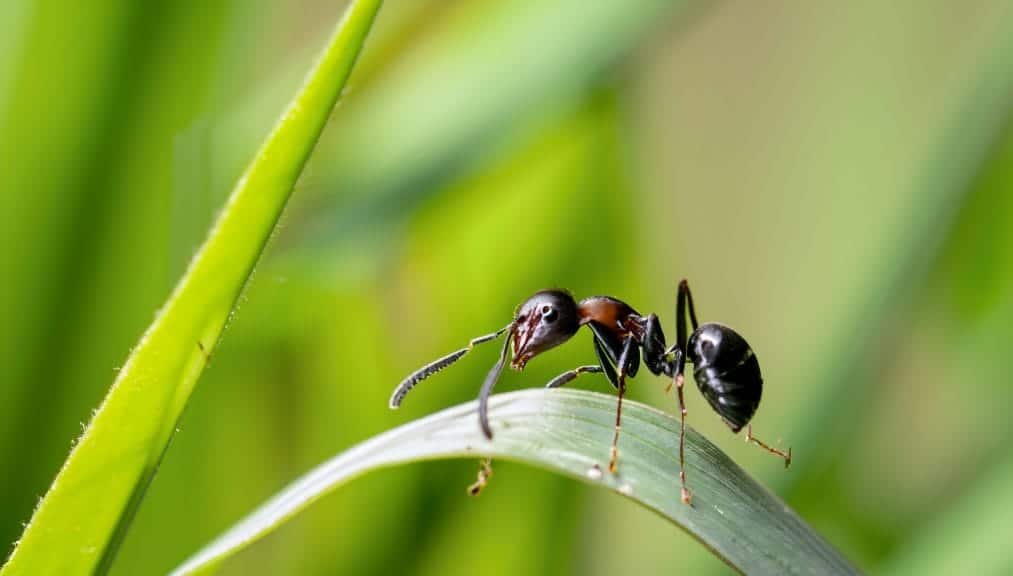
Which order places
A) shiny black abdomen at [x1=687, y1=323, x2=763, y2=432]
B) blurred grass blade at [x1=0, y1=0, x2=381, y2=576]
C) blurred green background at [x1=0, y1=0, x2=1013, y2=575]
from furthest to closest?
blurred green background at [x1=0, y1=0, x2=1013, y2=575] → shiny black abdomen at [x1=687, y1=323, x2=763, y2=432] → blurred grass blade at [x1=0, y1=0, x2=381, y2=576]

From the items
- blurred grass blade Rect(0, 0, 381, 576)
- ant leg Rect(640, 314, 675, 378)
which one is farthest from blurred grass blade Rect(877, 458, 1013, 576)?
blurred grass blade Rect(0, 0, 381, 576)

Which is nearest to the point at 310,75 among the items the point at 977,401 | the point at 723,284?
the point at 977,401

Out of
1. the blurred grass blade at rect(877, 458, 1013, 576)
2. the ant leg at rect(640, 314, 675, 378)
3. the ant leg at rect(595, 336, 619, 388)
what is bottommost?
Result: the blurred grass blade at rect(877, 458, 1013, 576)

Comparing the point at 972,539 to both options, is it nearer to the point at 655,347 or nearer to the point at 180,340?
the point at 655,347

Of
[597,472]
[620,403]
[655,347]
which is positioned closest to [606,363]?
[655,347]

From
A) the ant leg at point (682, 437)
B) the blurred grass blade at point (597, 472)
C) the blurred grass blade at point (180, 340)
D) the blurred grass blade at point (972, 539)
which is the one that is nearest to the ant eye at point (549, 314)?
the ant leg at point (682, 437)

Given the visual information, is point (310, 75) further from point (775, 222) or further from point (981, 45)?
point (775, 222)

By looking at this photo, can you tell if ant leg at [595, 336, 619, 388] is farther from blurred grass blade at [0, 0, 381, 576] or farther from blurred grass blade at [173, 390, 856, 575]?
blurred grass blade at [0, 0, 381, 576]

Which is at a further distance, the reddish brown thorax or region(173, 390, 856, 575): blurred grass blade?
the reddish brown thorax
